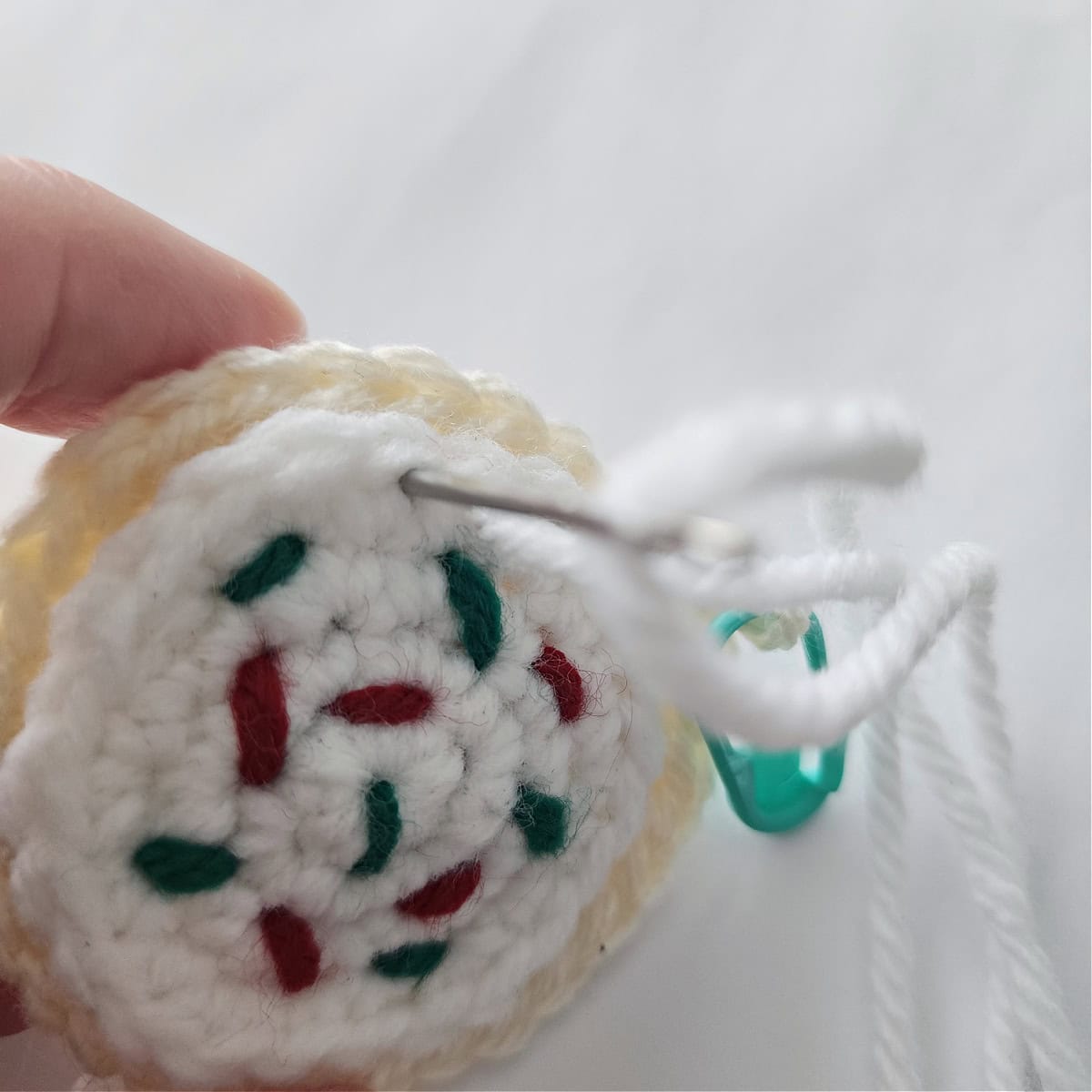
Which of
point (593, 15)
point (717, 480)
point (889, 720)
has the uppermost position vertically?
point (593, 15)

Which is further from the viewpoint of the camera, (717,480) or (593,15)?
(593,15)

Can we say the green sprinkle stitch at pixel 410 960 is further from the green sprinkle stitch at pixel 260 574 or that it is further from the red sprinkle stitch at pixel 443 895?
the green sprinkle stitch at pixel 260 574

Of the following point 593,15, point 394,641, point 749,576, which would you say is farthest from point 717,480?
point 593,15

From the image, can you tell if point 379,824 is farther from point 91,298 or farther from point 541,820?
point 91,298

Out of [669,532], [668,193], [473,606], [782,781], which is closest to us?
[669,532]

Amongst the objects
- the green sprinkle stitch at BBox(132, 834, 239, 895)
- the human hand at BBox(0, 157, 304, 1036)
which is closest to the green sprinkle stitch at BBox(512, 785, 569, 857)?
the green sprinkle stitch at BBox(132, 834, 239, 895)

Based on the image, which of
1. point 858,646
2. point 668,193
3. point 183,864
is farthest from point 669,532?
point 668,193

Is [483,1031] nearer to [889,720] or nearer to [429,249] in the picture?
[889,720]
